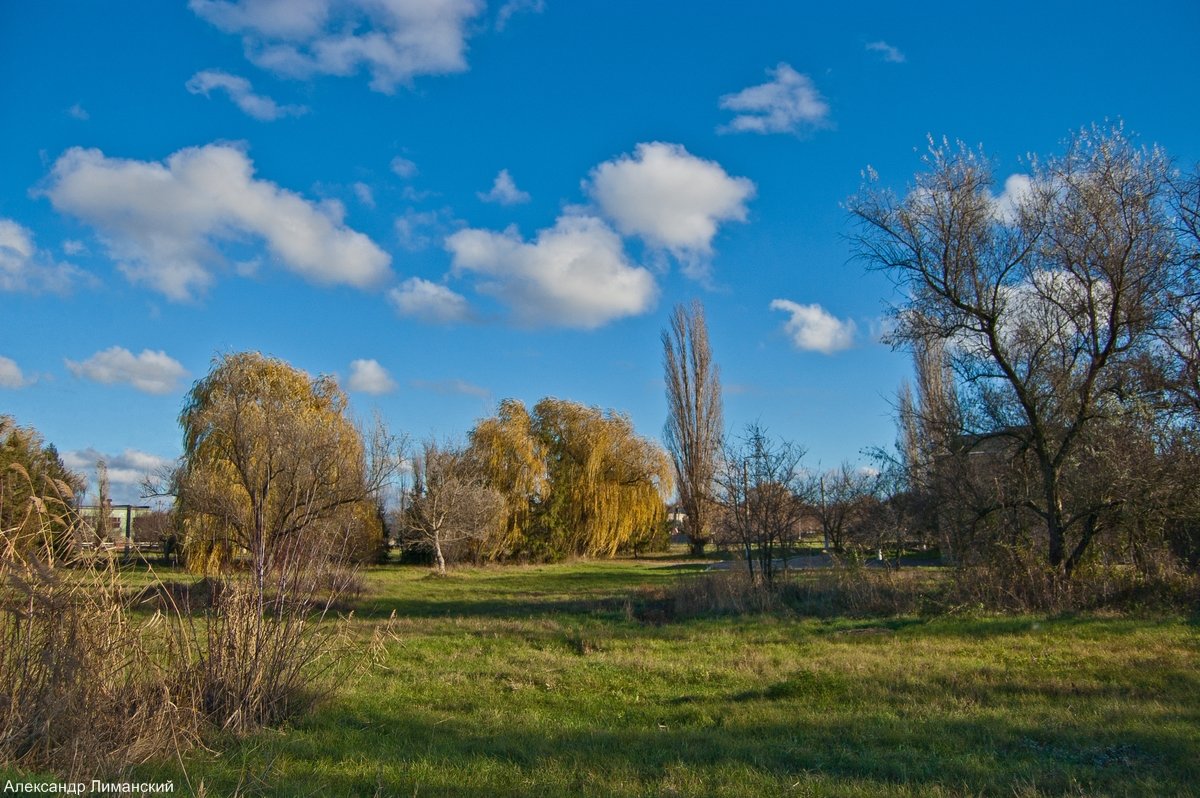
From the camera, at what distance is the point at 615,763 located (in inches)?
225

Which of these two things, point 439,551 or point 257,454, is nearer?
point 257,454

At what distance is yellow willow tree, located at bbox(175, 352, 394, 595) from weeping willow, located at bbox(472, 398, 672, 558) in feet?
26.1

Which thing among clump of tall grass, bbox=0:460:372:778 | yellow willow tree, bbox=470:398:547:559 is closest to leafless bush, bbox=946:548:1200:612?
clump of tall grass, bbox=0:460:372:778

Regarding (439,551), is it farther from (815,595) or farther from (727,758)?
(727,758)

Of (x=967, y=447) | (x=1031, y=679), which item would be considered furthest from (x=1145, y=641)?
(x=967, y=447)

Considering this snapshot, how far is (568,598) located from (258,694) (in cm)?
1501

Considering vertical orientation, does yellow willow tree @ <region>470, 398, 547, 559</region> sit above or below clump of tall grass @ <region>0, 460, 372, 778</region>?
above

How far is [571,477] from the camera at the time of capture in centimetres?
4391

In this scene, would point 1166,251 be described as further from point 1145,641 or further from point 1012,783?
point 1012,783

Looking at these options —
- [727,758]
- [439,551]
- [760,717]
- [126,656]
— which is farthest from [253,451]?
[727,758]

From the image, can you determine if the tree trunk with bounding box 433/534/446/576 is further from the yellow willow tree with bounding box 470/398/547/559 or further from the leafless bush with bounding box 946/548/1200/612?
the leafless bush with bounding box 946/548/1200/612

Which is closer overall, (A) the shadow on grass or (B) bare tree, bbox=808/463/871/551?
(A) the shadow on grass

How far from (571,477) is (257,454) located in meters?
21.0

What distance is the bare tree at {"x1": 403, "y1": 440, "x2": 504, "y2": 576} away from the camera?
118ft
